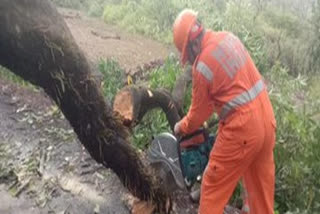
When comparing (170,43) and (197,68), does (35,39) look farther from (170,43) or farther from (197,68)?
(170,43)

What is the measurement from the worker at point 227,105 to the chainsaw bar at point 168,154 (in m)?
0.46

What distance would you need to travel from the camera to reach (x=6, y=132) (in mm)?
5914

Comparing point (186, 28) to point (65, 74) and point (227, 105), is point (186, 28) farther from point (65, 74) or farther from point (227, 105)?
point (65, 74)

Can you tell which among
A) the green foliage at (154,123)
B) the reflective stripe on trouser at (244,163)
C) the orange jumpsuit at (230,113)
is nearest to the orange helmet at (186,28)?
the orange jumpsuit at (230,113)

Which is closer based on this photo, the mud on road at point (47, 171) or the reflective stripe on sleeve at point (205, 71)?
the reflective stripe on sleeve at point (205, 71)

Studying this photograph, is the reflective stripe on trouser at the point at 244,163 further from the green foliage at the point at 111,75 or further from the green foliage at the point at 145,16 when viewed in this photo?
the green foliage at the point at 145,16

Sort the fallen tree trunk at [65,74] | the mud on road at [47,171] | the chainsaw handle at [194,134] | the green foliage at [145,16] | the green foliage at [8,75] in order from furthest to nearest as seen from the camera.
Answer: the green foliage at [145,16], the green foliage at [8,75], the mud on road at [47,171], the chainsaw handle at [194,134], the fallen tree trunk at [65,74]

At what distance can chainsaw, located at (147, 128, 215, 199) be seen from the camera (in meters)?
4.30

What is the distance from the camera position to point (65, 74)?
12.8ft

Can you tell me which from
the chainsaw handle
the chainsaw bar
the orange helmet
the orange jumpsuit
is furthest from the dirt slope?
the orange jumpsuit

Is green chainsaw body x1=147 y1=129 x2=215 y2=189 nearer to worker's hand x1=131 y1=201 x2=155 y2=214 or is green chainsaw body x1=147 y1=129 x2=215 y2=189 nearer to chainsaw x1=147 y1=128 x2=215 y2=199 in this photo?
chainsaw x1=147 y1=128 x2=215 y2=199

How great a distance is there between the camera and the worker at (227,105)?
12.3ft

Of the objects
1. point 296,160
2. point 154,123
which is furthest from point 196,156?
point 154,123

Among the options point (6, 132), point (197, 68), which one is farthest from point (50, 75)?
point (6, 132)
